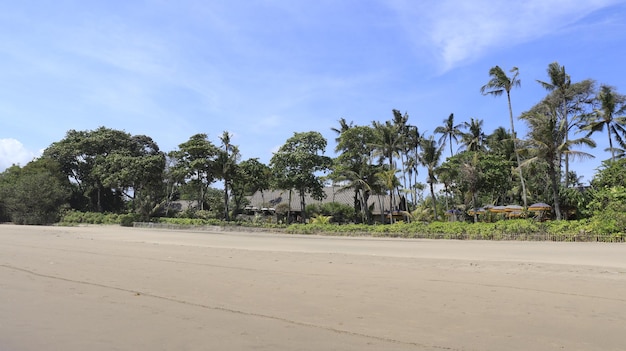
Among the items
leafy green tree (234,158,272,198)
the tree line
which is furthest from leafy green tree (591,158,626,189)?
leafy green tree (234,158,272,198)

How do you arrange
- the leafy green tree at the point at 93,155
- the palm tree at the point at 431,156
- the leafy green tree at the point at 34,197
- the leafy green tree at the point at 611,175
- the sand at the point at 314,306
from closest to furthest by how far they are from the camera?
1. the sand at the point at 314,306
2. the leafy green tree at the point at 611,175
3. the palm tree at the point at 431,156
4. the leafy green tree at the point at 34,197
5. the leafy green tree at the point at 93,155

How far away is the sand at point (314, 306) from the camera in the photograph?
221 inches

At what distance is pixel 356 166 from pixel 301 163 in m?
5.23

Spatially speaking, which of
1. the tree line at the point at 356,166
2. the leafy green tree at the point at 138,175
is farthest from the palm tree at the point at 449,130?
the leafy green tree at the point at 138,175

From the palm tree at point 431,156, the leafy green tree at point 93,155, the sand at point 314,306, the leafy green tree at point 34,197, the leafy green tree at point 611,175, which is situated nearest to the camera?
the sand at point 314,306

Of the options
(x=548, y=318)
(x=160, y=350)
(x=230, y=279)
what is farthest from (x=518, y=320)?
(x=230, y=279)

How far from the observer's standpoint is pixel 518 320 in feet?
21.4

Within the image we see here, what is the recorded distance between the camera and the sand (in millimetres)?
5625

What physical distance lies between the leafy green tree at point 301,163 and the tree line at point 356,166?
0.10 m

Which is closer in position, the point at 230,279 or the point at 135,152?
the point at 230,279

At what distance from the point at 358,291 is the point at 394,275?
7.69 feet

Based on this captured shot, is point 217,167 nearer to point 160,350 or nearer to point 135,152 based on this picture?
point 135,152

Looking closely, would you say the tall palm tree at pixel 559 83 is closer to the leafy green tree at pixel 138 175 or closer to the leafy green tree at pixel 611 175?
the leafy green tree at pixel 611 175

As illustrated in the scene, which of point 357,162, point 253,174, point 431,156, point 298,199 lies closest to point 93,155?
point 253,174
